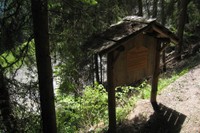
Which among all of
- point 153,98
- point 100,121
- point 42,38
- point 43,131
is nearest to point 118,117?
point 100,121

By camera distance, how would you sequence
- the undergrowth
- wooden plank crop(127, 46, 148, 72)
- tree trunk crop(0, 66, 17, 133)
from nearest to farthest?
tree trunk crop(0, 66, 17, 133), wooden plank crop(127, 46, 148, 72), the undergrowth

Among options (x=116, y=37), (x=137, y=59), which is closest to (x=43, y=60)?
(x=116, y=37)

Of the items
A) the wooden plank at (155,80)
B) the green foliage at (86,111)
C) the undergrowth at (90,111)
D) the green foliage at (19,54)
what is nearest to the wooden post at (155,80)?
the wooden plank at (155,80)

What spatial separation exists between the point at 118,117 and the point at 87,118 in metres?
1.17

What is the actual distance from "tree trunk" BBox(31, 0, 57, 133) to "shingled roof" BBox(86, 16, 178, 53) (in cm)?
119

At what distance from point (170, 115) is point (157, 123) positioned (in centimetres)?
60

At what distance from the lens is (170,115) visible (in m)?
7.62

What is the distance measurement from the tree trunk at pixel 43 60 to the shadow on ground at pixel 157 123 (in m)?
2.27

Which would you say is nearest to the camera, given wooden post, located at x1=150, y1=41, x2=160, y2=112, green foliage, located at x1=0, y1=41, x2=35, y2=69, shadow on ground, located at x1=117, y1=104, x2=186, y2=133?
green foliage, located at x1=0, y1=41, x2=35, y2=69

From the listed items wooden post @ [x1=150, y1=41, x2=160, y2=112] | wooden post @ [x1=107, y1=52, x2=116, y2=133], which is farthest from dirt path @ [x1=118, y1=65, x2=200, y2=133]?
wooden post @ [x1=107, y1=52, x2=116, y2=133]

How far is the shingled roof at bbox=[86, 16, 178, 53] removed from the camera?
19.7ft

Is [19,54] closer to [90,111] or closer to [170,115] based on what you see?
[90,111]

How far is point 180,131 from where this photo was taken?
6832 millimetres

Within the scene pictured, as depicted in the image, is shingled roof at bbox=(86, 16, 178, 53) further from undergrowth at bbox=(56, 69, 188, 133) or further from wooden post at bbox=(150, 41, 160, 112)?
undergrowth at bbox=(56, 69, 188, 133)
